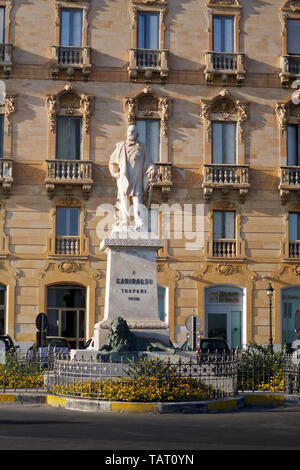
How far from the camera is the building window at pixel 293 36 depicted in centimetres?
3906

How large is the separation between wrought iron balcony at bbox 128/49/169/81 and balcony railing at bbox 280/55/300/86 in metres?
5.25

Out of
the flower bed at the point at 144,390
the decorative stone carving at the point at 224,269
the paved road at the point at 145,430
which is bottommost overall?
the paved road at the point at 145,430

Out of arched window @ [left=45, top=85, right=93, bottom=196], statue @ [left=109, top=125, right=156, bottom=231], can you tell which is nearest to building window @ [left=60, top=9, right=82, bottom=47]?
arched window @ [left=45, top=85, right=93, bottom=196]

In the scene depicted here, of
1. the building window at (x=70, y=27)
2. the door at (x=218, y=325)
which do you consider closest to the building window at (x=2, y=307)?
the door at (x=218, y=325)

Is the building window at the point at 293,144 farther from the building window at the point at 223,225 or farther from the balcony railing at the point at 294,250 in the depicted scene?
the building window at the point at 223,225

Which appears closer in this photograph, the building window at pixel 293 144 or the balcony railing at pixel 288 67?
the balcony railing at pixel 288 67

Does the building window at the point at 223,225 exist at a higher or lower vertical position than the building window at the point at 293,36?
lower

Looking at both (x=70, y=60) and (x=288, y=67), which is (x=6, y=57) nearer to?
(x=70, y=60)

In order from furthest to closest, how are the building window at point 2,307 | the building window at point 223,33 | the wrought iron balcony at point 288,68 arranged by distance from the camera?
the building window at point 223,33 < the wrought iron balcony at point 288,68 < the building window at point 2,307

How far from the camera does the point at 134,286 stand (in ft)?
66.2

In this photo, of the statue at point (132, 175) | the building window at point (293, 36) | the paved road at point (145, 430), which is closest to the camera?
the paved road at point (145, 430)

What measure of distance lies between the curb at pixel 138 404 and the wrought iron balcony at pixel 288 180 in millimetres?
19671

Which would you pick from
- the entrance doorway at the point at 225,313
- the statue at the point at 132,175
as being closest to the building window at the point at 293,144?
the entrance doorway at the point at 225,313

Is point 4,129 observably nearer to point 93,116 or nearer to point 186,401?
point 93,116
